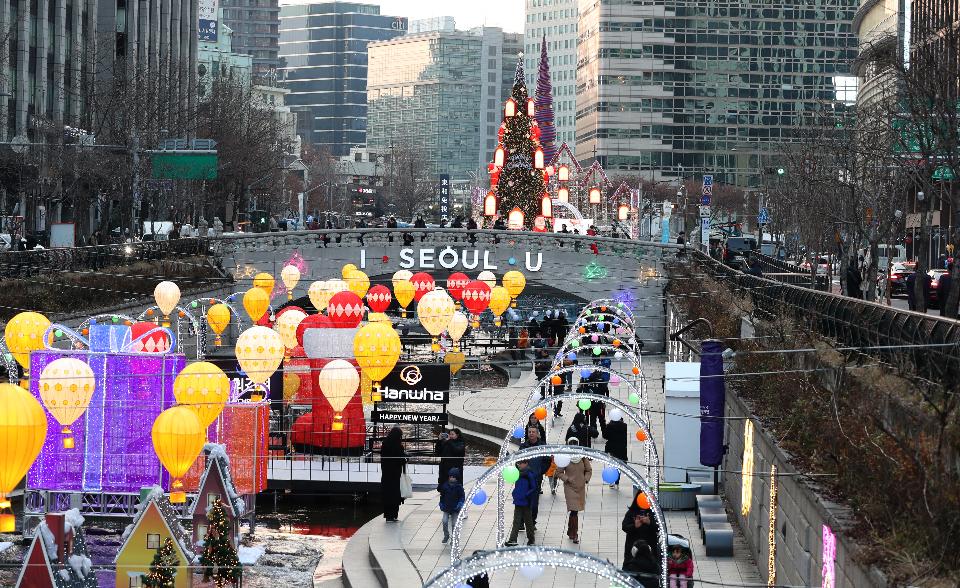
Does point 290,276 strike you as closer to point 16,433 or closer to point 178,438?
point 178,438

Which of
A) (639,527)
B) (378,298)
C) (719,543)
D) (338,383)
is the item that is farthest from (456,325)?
(639,527)

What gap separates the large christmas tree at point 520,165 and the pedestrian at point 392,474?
191 ft

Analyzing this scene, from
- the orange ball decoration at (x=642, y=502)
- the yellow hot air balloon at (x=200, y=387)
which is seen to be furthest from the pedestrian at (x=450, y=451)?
the orange ball decoration at (x=642, y=502)

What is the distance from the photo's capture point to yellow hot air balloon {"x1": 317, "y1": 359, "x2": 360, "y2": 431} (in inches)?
1331

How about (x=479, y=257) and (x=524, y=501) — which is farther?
(x=479, y=257)

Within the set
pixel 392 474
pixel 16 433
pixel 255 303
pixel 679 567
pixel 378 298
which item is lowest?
pixel 392 474

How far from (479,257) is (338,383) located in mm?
40659

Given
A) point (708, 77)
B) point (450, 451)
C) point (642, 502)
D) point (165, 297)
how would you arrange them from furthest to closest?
point (708, 77), point (165, 297), point (450, 451), point (642, 502)

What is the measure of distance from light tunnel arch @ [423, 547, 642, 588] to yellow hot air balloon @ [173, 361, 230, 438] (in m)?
15.8

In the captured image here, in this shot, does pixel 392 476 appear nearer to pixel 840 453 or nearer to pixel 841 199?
pixel 840 453

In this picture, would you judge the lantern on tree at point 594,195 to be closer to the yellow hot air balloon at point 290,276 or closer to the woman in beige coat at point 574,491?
the yellow hot air balloon at point 290,276

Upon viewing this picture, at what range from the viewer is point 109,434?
26.5 meters

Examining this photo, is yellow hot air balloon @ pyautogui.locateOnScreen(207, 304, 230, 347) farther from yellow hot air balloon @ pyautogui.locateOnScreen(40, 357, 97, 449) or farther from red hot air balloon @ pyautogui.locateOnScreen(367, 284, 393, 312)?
yellow hot air balloon @ pyautogui.locateOnScreen(40, 357, 97, 449)

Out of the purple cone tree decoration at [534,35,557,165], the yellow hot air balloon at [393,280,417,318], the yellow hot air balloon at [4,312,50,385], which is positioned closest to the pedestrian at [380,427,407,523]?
the yellow hot air balloon at [4,312,50,385]
